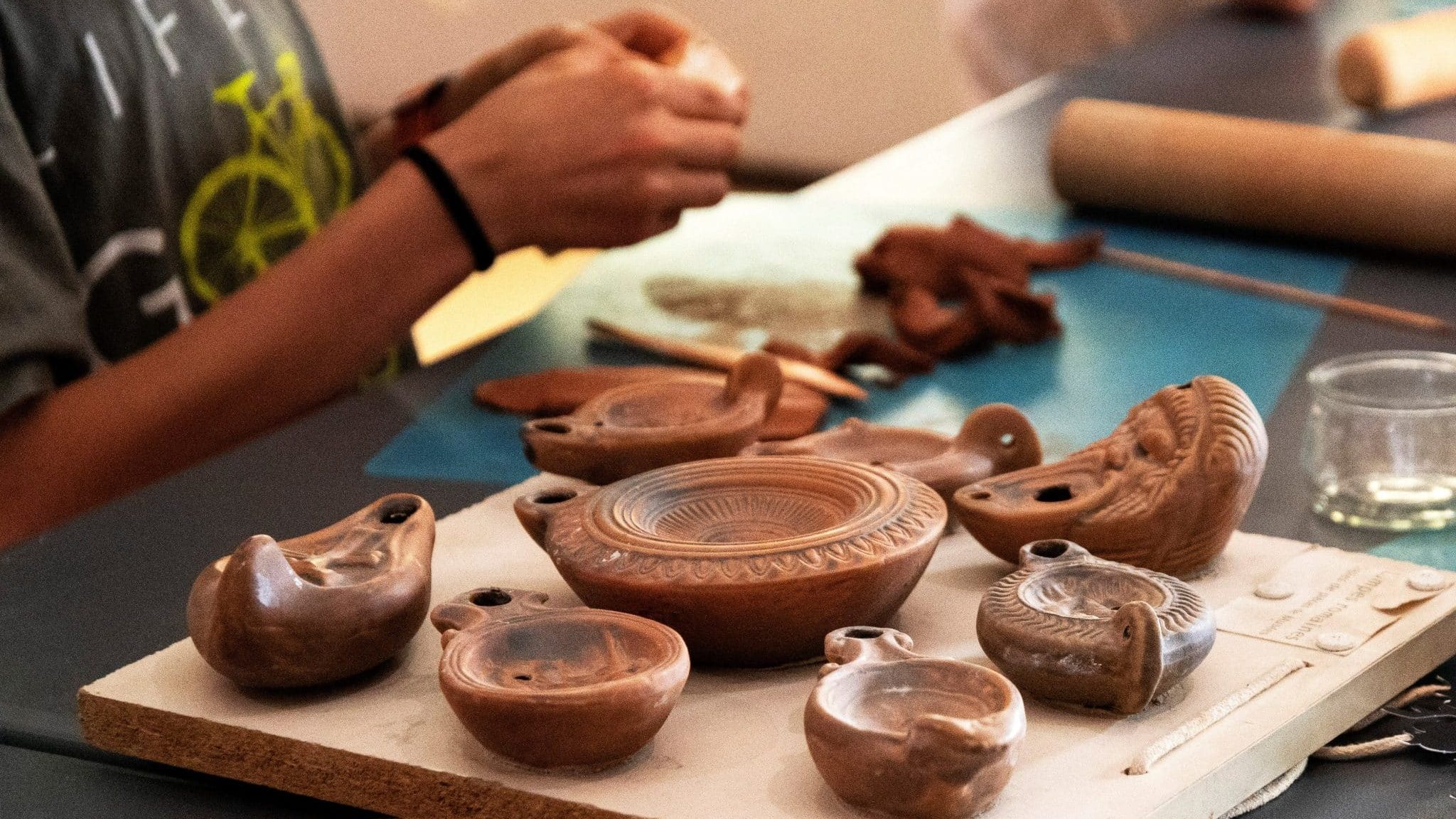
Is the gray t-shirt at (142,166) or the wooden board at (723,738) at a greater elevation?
the gray t-shirt at (142,166)

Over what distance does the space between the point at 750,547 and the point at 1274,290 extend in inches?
46.0

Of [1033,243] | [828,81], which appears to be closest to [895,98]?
[828,81]

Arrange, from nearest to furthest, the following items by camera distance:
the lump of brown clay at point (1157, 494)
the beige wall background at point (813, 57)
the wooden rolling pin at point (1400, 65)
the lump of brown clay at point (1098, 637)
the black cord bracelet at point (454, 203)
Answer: the lump of brown clay at point (1098, 637)
the lump of brown clay at point (1157, 494)
the black cord bracelet at point (454, 203)
the wooden rolling pin at point (1400, 65)
the beige wall background at point (813, 57)

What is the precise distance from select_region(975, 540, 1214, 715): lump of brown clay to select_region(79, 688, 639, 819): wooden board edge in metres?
0.24

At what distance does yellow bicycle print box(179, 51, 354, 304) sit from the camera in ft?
6.01

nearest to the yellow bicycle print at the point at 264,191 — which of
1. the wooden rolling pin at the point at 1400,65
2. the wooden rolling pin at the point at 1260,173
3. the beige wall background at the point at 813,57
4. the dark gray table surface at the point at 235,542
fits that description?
the dark gray table surface at the point at 235,542

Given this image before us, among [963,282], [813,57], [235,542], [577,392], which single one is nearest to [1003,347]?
[963,282]

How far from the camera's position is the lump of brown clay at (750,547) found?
35.0 inches

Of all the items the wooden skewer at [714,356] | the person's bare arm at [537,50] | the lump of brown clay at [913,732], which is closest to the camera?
the lump of brown clay at [913,732]

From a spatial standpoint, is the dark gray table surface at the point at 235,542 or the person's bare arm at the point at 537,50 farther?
the person's bare arm at the point at 537,50

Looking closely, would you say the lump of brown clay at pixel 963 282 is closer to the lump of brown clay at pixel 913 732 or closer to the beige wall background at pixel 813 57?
the lump of brown clay at pixel 913 732

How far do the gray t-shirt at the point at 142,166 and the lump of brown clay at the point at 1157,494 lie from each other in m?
0.90

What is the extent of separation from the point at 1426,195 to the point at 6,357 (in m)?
1.56

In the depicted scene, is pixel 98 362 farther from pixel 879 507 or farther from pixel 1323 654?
pixel 1323 654
